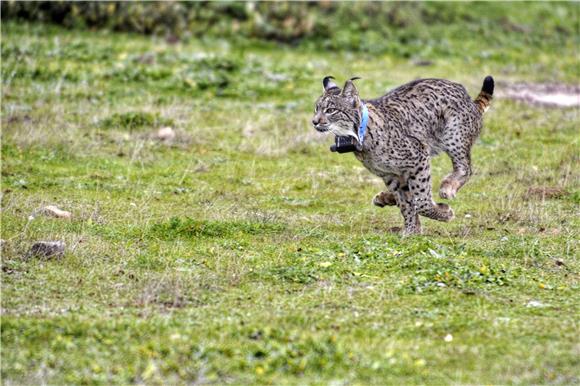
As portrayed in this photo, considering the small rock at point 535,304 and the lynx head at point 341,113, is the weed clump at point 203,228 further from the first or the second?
the small rock at point 535,304

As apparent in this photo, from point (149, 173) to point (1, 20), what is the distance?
9.95 meters

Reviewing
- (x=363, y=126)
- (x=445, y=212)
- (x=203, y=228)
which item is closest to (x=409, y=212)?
(x=445, y=212)

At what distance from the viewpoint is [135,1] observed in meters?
24.9

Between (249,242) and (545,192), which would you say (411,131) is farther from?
(545,192)

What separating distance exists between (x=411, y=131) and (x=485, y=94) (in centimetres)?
150

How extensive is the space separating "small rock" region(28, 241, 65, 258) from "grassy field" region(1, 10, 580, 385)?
0.10 metres

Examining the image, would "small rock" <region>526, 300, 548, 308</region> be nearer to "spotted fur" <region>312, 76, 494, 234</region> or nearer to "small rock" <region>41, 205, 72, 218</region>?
"spotted fur" <region>312, 76, 494, 234</region>

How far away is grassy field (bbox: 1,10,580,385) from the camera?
7855 millimetres

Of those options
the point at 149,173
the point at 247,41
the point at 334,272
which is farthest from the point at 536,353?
the point at 247,41

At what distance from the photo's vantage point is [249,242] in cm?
1134

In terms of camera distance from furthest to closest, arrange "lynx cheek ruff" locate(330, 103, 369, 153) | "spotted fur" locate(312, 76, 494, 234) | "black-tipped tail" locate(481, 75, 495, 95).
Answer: "black-tipped tail" locate(481, 75, 495, 95), "spotted fur" locate(312, 76, 494, 234), "lynx cheek ruff" locate(330, 103, 369, 153)

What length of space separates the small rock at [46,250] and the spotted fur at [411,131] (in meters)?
3.25

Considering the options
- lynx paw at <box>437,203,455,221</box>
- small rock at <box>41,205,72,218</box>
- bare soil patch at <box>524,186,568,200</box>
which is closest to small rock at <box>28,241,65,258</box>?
small rock at <box>41,205,72,218</box>

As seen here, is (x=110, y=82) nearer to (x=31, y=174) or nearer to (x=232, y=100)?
(x=232, y=100)
